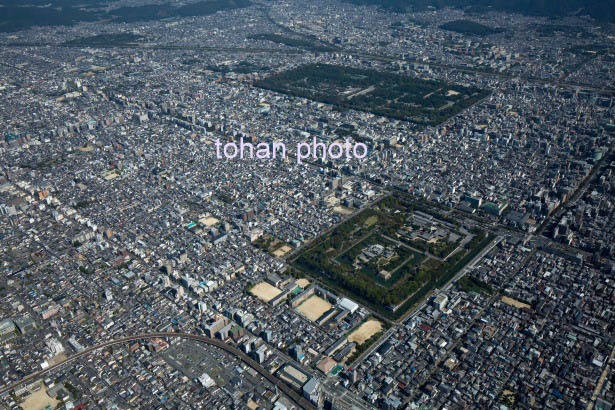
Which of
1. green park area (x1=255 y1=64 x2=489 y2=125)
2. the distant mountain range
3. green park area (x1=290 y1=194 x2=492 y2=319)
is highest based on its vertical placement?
the distant mountain range

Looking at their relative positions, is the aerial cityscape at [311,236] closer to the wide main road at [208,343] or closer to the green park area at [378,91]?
the wide main road at [208,343]

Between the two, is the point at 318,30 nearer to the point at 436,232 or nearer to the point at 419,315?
the point at 436,232

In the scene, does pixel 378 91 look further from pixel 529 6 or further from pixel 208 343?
pixel 529 6

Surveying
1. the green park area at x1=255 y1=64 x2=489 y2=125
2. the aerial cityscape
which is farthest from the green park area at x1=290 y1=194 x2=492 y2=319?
the green park area at x1=255 y1=64 x2=489 y2=125

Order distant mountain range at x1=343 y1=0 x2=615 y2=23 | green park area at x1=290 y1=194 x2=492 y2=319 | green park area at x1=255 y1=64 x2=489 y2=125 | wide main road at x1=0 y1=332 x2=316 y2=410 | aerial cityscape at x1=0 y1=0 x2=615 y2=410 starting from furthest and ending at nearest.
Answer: distant mountain range at x1=343 y1=0 x2=615 y2=23 < green park area at x1=255 y1=64 x2=489 y2=125 < green park area at x1=290 y1=194 x2=492 y2=319 < aerial cityscape at x1=0 y1=0 x2=615 y2=410 < wide main road at x1=0 y1=332 x2=316 y2=410

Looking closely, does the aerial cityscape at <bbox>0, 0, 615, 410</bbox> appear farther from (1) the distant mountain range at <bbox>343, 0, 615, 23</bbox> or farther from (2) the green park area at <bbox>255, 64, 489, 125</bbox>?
(1) the distant mountain range at <bbox>343, 0, 615, 23</bbox>

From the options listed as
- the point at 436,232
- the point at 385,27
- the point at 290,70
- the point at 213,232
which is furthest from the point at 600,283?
the point at 385,27
